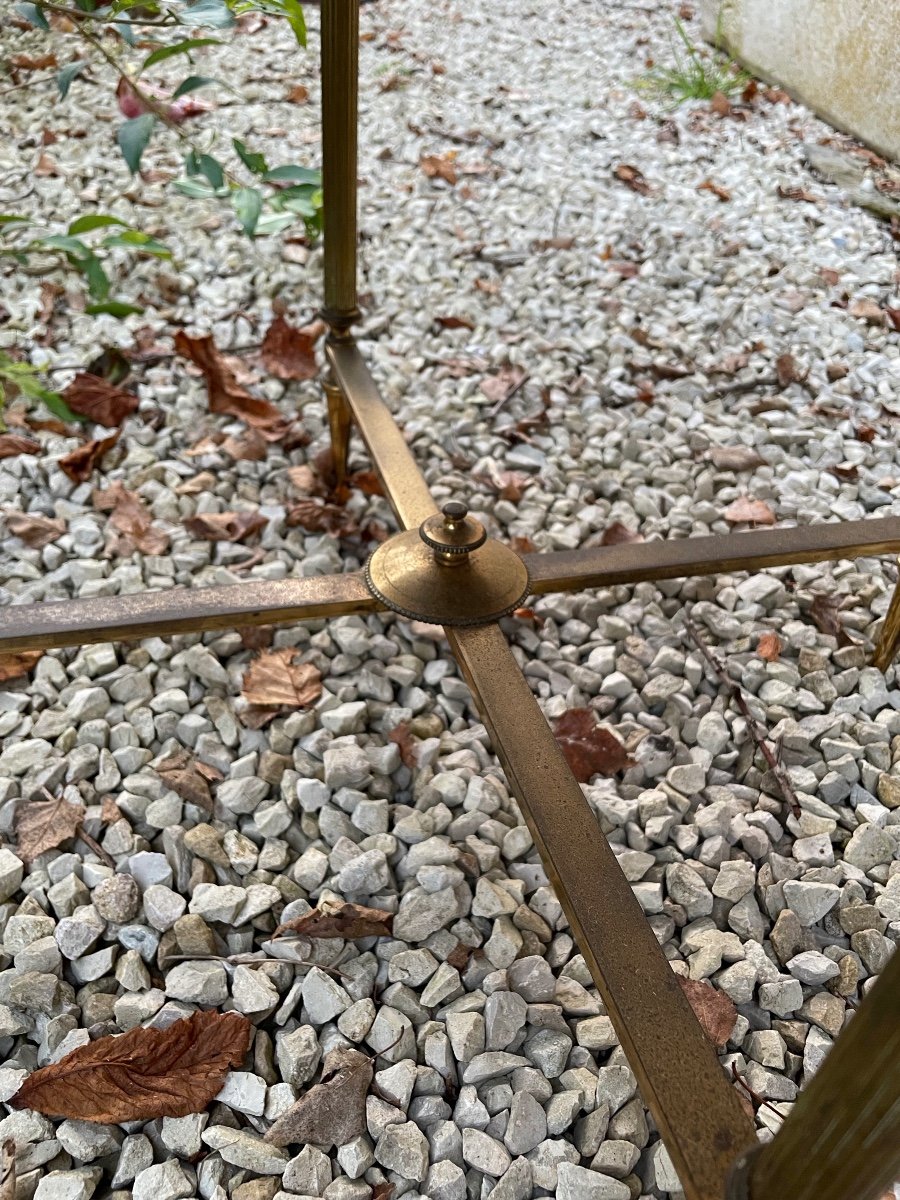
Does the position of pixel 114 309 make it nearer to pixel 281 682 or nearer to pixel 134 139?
pixel 134 139

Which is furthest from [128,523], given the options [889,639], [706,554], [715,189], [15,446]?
[715,189]

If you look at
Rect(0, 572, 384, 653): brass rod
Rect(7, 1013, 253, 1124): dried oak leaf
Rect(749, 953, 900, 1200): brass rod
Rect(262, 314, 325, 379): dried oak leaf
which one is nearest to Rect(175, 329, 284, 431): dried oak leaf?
Rect(262, 314, 325, 379): dried oak leaf

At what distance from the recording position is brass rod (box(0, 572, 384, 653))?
1.05m

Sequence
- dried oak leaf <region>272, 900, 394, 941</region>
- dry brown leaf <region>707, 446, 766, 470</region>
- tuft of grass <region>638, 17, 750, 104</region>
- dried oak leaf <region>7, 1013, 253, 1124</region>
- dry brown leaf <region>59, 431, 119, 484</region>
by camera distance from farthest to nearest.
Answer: tuft of grass <region>638, 17, 750, 104</region>
dry brown leaf <region>707, 446, 766, 470</region>
dry brown leaf <region>59, 431, 119, 484</region>
dried oak leaf <region>272, 900, 394, 941</region>
dried oak leaf <region>7, 1013, 253, 1124</region>

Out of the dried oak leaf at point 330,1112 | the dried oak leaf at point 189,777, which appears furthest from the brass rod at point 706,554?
the dried oak leaf at point 330,1112

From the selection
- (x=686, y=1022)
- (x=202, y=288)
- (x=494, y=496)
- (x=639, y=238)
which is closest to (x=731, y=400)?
(x=494, y=496)

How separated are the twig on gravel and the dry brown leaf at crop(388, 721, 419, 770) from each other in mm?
397

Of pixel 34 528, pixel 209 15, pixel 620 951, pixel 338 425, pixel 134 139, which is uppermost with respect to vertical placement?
pixel 209 15

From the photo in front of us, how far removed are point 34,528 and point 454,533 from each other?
709 millimetres

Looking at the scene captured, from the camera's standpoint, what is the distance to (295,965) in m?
0.99

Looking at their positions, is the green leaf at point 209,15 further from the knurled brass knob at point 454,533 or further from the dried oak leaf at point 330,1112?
the dried oak leaf at point 330,1112

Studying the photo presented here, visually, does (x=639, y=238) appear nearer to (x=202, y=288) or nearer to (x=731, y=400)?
(x=731, y=400)

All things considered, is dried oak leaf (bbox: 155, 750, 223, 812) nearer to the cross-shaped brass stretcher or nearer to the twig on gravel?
the cross-shaped brass stretcher

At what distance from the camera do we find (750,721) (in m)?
1.26
